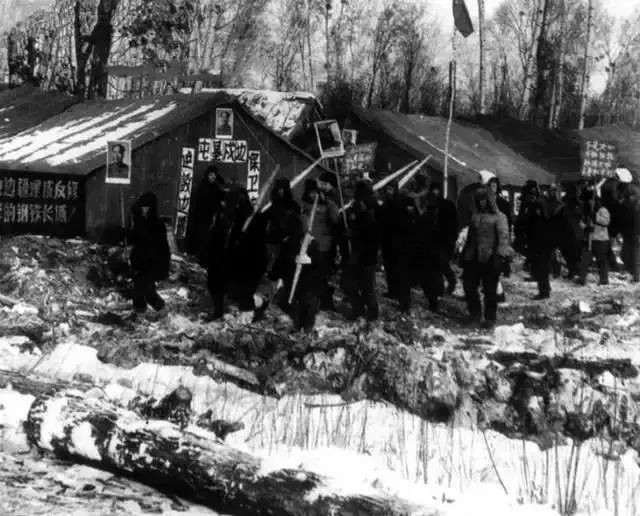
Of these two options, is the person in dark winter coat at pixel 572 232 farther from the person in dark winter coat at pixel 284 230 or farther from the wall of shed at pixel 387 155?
the wall of shed at pixel 387 155

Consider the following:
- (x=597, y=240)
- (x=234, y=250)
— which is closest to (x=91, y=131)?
(x=234, y=250)

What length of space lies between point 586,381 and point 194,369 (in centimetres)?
317

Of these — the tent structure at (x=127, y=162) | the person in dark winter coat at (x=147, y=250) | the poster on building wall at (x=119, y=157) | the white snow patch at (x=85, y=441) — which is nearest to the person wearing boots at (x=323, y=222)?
the person in dark winter coat at (x=147, y=250)

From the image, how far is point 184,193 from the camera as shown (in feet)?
51.5

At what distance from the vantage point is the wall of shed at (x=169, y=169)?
14555 millimetres

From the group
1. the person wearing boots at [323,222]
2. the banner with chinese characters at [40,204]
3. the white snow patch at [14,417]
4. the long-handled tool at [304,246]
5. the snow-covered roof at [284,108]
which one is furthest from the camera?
the snow-covered roof at [284,108]

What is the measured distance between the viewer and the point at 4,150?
54.2 feet

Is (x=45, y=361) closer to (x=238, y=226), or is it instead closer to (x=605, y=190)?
(x=238, y=226)

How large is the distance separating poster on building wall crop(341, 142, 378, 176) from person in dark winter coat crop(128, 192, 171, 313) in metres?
6.14

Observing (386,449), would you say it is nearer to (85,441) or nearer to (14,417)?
(85,441)

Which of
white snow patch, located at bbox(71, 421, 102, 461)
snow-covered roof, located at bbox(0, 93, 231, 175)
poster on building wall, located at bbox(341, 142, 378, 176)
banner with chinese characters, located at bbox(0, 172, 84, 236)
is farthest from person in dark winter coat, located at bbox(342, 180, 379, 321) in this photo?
white snow patch, located at bbox(71, 421, 102, 461)

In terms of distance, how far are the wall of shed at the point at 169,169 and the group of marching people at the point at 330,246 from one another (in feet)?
5.99

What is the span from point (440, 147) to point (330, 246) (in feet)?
42.0

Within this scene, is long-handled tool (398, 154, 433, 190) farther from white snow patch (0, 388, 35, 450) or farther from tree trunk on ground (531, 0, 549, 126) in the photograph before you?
tree trunk on ground (531, 0, 549, 126)
